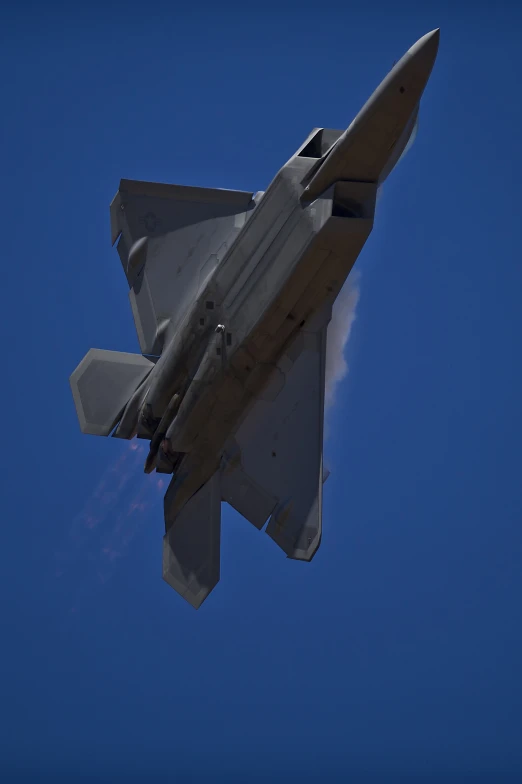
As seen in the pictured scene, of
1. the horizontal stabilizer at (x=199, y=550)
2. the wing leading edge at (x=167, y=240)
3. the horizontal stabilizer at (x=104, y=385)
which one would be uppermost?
the wing leading edge at (x=167, y=240)

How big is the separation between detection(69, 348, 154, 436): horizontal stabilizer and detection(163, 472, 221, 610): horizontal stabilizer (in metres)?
1.88

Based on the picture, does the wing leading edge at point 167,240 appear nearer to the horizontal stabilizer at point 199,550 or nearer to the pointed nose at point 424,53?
the horizontal stabilizer at point 199,550

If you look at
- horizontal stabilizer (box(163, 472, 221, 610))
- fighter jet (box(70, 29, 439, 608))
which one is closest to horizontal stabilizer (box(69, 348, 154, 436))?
fighter jet (box(70, 29, 439, 608))

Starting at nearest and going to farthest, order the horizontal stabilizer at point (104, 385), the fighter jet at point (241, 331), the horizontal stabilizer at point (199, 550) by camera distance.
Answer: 1. the fighter jet at point (241, 331)
2. the horizontal stabilizer at point (199, 550)
3. the horizontal stabilizer at point (104, 385)

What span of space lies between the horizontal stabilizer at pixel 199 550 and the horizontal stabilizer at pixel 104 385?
1.88 meters

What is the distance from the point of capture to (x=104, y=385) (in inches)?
872

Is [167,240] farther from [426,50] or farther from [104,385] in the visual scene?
[426,50]

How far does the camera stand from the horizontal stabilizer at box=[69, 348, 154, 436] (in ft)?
72.5

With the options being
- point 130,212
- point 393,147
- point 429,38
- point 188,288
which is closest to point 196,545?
point 188,288

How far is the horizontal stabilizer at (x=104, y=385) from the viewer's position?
22094 mm

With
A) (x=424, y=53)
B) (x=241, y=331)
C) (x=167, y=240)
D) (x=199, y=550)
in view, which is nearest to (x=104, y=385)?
(x=167, y=240)

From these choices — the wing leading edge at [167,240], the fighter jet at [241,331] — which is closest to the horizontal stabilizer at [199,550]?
the fighter jet at [241,331]

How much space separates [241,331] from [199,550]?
12.1ft

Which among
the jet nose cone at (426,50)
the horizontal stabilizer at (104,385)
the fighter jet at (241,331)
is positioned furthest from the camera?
the horizontal stabilizer at (104,385)
